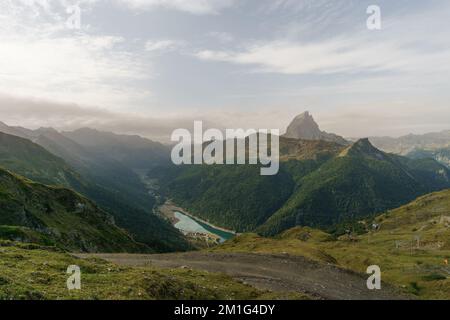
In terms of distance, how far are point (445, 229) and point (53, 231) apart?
17910 cm

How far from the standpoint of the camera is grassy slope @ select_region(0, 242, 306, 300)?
2386 centimetres

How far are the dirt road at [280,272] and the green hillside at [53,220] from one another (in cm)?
3209

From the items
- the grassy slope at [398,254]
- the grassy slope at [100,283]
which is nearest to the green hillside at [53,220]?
the grassy slope at [100,283]

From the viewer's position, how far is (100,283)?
28.9 metres

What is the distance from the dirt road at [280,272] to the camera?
39906 millimetres

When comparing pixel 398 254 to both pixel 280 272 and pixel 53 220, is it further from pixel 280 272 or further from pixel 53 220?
pixel 53 220

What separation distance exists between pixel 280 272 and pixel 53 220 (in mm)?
95686

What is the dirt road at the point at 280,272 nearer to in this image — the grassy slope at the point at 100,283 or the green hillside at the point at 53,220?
the grassy slope at the point at 100,283

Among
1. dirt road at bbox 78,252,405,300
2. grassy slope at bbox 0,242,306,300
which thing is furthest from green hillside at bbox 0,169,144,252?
grassy slope at bbox 0,242,306,300

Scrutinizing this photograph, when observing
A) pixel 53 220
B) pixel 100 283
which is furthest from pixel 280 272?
pixel 53 220

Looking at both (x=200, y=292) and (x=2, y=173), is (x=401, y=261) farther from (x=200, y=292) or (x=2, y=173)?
(x=2, y=173)

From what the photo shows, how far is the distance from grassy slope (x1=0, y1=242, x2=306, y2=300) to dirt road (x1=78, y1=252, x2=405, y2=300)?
4889 millimetres

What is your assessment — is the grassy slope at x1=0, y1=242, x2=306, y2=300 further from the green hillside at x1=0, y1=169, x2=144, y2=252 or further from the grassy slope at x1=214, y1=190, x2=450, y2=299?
the green hillside at x1=0, y1=169, x2=144, y2=252
